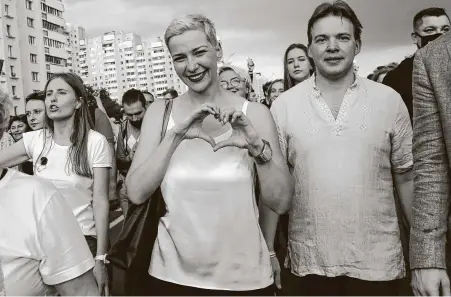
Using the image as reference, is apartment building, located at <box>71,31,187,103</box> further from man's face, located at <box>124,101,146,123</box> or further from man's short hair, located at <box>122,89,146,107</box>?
man's face, located at <box>124,101,146,123</box>

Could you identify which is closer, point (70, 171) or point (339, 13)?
point (339, 13)

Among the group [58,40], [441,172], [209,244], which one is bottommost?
[209,244]

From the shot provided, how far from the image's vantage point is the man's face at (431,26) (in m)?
3.38

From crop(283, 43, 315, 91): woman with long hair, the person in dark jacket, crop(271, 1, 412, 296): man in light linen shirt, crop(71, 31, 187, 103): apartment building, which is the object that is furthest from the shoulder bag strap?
crop(71, 31, 187, 103): apartment building

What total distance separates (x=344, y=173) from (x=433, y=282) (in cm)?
59

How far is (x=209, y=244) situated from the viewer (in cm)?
191

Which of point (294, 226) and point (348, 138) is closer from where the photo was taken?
point (348, 138)

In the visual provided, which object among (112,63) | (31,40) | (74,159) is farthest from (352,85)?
(31,40)

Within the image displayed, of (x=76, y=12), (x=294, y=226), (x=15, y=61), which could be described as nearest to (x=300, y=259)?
(x=294, y=226)

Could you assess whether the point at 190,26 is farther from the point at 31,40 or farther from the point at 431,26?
the point at 31,40

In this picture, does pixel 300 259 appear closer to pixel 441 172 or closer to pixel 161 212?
pixel 161 212

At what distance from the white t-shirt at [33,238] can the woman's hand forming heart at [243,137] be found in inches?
22.0

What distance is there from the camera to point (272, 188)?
1960mm

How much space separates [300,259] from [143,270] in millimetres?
629
